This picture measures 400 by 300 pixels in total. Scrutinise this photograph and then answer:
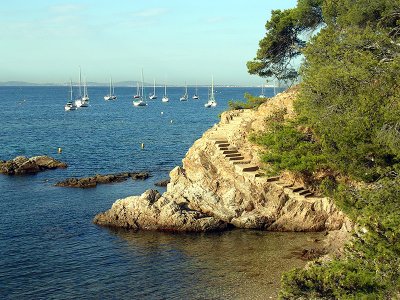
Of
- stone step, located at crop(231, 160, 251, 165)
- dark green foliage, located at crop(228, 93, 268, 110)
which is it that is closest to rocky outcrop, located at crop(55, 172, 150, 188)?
dark green foliage, located at crop(228, 93, 268, 110)

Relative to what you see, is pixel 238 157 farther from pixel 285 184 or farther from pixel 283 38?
pixel 283 38

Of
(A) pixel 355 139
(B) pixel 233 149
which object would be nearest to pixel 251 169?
(B) pixel 233 149

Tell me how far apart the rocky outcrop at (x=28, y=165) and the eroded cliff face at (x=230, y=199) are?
24.3 meters

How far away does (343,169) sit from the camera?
27.0 meters

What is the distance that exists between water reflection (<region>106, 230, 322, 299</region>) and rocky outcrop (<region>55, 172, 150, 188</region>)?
53.6 feet

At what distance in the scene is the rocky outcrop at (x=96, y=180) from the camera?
52.2 meters

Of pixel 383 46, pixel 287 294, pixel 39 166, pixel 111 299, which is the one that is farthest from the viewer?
pixel 39 166

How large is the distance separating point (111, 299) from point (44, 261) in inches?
Result: 303

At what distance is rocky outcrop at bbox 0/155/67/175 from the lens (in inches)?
2327

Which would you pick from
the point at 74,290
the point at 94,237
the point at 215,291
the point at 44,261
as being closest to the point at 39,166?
the point at 94,237

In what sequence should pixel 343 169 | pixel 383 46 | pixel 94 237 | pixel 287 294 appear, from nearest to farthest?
pixel 287 294
pixel 383 46
pixel 343 169
pixel 94 237

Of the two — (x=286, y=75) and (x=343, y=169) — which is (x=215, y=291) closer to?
(x=343, y=169)

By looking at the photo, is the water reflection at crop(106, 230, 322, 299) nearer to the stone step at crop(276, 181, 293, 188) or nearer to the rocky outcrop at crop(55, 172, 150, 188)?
the stone step at crop(276, 181, 293, 188)

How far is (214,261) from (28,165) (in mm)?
37513
